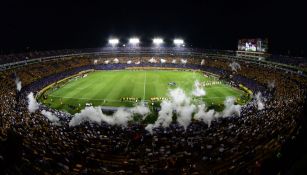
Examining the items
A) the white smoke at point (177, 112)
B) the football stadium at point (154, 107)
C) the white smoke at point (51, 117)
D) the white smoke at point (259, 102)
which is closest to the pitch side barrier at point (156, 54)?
the football stadium at point (154, 107)

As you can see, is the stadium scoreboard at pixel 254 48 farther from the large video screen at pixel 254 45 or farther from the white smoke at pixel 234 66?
the white smoke at pixel 234 66

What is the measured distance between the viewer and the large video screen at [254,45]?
220 feet

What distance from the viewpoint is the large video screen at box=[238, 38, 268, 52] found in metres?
67.0

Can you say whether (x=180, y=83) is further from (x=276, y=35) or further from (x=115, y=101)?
(x=276, y=35)

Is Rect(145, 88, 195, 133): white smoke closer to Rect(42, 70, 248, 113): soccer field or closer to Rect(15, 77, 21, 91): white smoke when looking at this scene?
Rect(42, 70, 248, 113): soccer field

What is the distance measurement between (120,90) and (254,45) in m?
36.0

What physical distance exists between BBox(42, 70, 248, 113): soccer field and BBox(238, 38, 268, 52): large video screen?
529 inches

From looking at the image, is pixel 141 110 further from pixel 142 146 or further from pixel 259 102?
pixel 142 146

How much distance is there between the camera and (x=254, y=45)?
69.4 m

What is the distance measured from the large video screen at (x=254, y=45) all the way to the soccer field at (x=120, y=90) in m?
13.4

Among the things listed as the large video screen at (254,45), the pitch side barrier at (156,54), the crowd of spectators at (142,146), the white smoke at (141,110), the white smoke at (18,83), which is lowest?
the white smoke at (141,110)

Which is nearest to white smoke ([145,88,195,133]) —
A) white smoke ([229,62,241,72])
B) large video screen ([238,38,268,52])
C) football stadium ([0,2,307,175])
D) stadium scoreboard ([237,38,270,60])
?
football stadium ([0,2,307,175])

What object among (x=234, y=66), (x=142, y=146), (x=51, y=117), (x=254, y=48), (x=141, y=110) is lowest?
(x=141, y=110)

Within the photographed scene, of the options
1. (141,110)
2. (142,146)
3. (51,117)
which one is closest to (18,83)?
(51,117)
